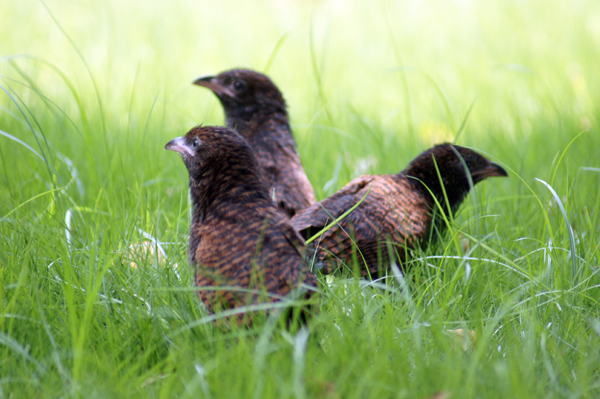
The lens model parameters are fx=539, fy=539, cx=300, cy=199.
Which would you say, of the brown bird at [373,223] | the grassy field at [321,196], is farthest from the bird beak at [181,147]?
the brown bird at [373,223]

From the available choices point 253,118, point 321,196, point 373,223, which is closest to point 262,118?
point 253,118

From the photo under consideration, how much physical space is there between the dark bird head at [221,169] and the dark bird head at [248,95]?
5.35ft

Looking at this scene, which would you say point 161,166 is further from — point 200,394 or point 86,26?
point 86,26

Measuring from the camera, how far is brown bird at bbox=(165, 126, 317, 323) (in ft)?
7.27

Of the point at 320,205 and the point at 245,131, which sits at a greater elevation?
the point at 245,131

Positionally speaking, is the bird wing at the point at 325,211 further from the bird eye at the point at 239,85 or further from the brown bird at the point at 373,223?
the bird eye at the point at 239,85

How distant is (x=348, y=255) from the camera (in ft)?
10.4

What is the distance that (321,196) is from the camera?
4.44 metres

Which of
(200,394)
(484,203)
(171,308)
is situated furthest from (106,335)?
(484,203)

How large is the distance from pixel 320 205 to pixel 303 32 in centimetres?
847

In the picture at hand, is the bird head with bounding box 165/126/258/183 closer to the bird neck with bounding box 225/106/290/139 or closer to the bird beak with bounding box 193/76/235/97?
the bird neck with bounding box 225/106/290/139

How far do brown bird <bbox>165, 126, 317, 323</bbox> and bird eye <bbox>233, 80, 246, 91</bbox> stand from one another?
1.63 meters

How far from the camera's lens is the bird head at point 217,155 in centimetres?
268

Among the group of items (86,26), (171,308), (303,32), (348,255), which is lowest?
(348,255)
